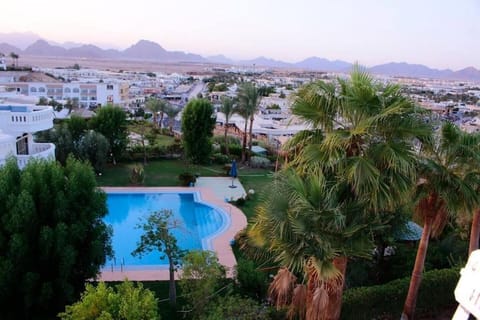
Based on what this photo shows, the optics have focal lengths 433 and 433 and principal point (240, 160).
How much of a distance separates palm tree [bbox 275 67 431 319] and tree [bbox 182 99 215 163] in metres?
18.1

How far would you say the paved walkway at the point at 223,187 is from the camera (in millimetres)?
20516

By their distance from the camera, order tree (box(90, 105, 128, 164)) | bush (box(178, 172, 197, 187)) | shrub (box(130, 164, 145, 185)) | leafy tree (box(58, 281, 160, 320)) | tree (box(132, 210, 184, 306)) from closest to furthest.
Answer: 1. leafy tree (box(58, 281, 160, 320))
2. tree (box(132, 210, 184, 306))
3. shrub (box(130, 164, 145, 185))
4. bush (box(178, 172, 197, 187))
5. tree (box(90, 105, 128, 164))

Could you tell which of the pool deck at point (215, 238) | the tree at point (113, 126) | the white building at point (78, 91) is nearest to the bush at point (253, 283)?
the pool deck at point (215, 238)

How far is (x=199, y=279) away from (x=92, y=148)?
49.7 ft

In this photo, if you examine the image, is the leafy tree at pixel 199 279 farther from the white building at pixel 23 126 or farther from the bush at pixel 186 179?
the bush at pixel 186 179

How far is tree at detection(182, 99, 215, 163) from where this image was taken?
23844mm

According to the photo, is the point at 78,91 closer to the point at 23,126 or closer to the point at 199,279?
the point at 23,126

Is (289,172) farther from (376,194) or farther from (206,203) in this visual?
(206,203)

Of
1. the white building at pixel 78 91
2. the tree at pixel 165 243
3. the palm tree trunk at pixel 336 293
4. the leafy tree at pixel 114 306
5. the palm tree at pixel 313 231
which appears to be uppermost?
the palm tree at pixel 313 231

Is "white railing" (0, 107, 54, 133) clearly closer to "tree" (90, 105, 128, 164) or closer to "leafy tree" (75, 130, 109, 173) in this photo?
"leafy tree" (75, 130, 109, 173)

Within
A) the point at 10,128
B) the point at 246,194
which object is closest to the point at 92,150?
the point at 10,128

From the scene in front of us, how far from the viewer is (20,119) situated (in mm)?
15266

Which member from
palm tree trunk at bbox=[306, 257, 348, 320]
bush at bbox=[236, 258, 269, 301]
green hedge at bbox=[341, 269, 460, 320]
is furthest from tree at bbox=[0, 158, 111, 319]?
green hedge at bbox=[341, 269, 460, 320]

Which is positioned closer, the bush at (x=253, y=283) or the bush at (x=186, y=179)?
the bush at (x=253, y=283)
